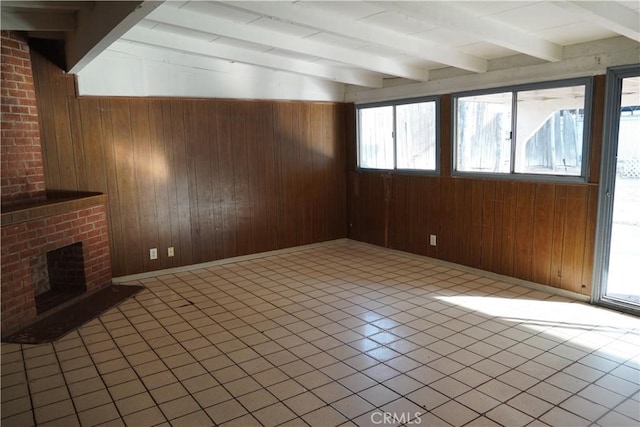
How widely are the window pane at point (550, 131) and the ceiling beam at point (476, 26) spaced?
37 cm

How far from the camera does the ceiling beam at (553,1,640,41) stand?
265 centimetres

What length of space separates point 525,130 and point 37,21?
4.48m

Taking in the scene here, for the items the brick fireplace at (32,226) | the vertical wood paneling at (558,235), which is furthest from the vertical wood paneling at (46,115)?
the vertical wood paneling at (558,235)

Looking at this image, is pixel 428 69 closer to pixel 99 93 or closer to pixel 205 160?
pixel 205 160

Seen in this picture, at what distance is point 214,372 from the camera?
2953 mm

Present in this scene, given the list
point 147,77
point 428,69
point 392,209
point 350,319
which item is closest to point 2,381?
point 350,319

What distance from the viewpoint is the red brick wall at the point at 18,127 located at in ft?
12.5

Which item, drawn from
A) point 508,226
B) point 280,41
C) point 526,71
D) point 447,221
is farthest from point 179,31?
point 508,226

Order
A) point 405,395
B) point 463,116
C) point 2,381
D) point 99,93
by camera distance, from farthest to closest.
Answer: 1. point 463,116
2. point 99,93
3. point 2,381
4. point 405,395

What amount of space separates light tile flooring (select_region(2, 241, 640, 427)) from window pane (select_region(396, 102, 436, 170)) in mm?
1689

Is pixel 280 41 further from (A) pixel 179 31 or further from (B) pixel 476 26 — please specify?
(B) pixel 476 26

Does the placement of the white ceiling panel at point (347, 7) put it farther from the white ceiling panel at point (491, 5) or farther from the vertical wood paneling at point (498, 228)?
the vertical wood paneling at point (498, 228)

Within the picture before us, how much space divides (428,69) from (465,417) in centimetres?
401

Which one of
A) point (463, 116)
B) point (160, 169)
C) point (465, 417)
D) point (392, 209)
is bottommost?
point (465, 417)
